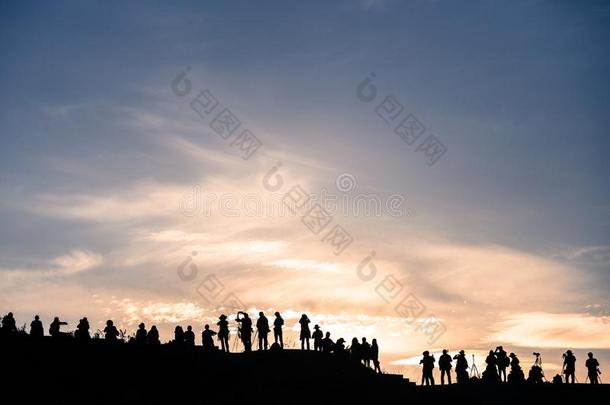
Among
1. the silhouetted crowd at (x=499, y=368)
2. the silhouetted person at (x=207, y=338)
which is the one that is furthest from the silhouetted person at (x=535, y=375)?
the silhouetted person at (x=207, y=338)

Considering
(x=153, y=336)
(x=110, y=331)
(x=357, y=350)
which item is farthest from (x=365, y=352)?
(x=110, y=331)

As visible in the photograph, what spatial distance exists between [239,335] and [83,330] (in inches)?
302

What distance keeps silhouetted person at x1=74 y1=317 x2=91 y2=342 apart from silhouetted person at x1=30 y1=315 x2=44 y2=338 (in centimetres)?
146

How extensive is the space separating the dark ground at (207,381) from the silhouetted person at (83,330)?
0.76 m

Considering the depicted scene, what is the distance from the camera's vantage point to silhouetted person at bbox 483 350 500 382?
34.3 meters

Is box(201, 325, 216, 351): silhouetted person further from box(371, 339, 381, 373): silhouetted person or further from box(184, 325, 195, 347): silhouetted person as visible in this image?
box(371, 339, 381, 373): silhouetted person

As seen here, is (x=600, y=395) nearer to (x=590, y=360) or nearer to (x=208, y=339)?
(x=590, y=360)

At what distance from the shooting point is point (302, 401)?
2814 centimetres

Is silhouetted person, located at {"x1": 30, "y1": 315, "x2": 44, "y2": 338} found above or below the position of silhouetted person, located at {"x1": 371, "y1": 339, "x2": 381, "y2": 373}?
above

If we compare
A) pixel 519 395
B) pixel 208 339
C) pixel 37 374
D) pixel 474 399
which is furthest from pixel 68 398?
pixel 519 395

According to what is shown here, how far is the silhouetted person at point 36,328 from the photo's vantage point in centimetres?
2839

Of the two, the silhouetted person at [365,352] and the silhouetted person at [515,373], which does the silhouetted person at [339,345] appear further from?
the silhouetted person at [515,373]

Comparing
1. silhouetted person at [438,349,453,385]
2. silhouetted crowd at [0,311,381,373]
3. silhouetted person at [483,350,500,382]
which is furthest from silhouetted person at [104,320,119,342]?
silhouetted person at [483,350,500,382]

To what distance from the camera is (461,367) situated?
34.1 m
